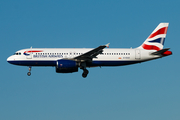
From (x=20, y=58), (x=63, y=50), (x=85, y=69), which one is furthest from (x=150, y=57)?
(x=20, y=58)

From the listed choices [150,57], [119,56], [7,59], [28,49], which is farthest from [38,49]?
[150,57]

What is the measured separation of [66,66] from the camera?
46.4m

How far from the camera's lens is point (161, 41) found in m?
51.4

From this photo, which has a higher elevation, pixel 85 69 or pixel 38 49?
pixel 38 49

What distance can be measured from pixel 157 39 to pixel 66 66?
15146 mm

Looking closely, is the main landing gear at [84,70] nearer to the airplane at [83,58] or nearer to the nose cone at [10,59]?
the airplane at [83,58]

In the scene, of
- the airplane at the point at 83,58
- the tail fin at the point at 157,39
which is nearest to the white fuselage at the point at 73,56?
the airplane at the point at 83,58

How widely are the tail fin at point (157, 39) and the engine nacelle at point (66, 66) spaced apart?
11.3 m

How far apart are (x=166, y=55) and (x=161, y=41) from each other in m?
3.49

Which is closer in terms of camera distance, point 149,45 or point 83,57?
point 83,57

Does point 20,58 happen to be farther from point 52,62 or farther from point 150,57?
point 150,57

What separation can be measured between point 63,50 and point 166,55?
15042 millimetres

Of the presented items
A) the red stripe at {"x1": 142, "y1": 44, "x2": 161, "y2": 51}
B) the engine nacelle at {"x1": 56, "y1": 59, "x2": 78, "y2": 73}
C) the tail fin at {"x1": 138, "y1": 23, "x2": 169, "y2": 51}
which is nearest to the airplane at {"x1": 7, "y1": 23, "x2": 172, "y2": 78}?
the engine nacelle at {"x1": 56, "y1": 59, "x2": 78, "y2": 73}

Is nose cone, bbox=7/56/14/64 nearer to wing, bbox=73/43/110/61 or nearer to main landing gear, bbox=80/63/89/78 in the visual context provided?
wing, bbox=73/43/110/61
